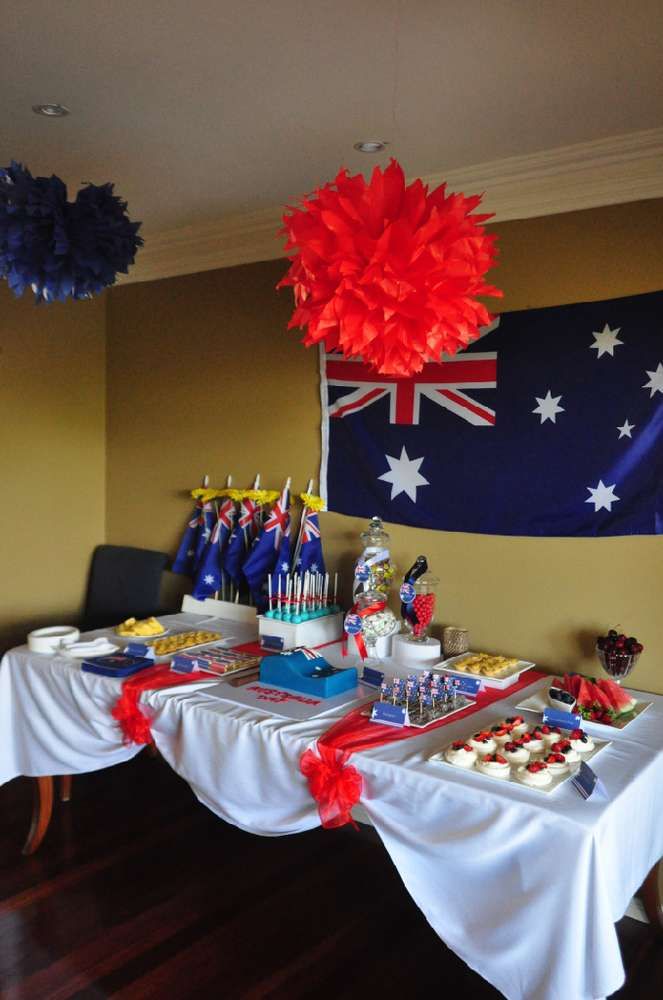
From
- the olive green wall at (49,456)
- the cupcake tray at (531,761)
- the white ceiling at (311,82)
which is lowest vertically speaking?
the cupcake tray at (531,761)

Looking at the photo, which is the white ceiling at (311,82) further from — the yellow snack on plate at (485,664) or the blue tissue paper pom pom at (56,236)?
the yellow snack on plate at (485,664)

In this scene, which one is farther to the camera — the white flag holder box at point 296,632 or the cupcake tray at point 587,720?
the white flag holder box at point 296,632

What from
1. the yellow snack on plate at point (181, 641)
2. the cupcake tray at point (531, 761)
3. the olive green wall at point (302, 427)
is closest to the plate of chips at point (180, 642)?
the yellow snack on plate at point (181, 641)

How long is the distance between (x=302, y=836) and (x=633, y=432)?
6.41 ft

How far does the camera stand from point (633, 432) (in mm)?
2619

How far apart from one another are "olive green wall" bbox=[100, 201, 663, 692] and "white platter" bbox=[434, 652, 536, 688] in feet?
0.64

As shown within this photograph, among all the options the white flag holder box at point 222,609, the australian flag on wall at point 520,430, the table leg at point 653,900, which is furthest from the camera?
the white flag holder box at point 222,609

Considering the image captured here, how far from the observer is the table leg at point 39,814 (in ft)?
9.39

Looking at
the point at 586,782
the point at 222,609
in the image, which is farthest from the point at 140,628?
the point at 586,782

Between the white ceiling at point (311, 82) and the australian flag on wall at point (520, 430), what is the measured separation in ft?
2.11

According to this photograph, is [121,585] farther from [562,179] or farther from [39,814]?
[562,179]

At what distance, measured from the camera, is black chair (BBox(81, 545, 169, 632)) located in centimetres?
384

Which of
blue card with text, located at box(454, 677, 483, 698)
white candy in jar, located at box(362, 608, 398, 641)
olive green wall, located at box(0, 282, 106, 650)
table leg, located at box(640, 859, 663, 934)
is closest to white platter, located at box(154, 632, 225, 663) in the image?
white candy in jar, located at box(362, 608, 398, 641)

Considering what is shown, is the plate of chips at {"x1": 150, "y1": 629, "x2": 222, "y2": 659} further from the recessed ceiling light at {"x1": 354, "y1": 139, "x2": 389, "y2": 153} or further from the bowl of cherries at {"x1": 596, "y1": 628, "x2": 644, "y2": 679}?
the recessed ceiling light at {"x1": 354, "y1": 139, "x2": 389, "y2": 153}
